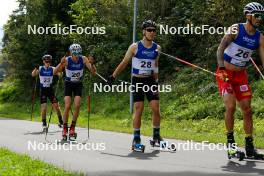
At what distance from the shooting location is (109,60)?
27.3 meters

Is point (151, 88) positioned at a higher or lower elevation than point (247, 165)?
higher

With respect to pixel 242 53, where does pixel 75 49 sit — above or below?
above

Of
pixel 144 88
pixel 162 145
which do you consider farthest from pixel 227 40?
pixel 162 145

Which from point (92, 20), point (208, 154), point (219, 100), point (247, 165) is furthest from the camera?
point (92, 20)

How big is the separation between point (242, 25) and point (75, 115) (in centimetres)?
521

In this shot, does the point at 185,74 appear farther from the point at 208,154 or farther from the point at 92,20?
the point at 208,154

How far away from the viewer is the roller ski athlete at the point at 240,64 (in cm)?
723

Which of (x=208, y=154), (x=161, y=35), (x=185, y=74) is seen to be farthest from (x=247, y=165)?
(x=161, y=35)

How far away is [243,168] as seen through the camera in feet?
22.1

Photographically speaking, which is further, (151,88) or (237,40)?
(151,88)
